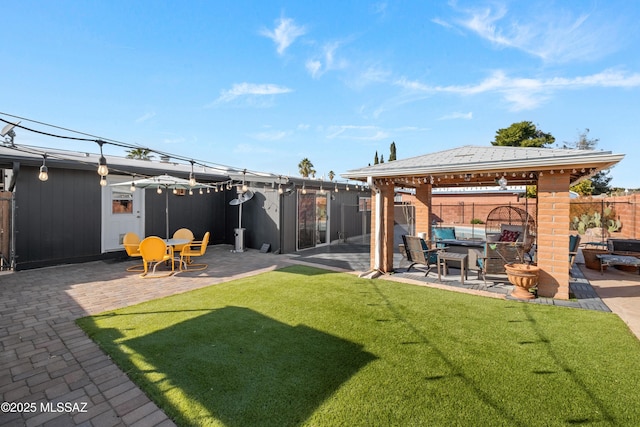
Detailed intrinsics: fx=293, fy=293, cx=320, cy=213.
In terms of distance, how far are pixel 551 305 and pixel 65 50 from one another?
485 inches

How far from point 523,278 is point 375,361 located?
3.66 m

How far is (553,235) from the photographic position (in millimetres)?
5199

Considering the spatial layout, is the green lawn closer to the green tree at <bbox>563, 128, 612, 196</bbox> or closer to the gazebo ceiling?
the gazebo ceiling

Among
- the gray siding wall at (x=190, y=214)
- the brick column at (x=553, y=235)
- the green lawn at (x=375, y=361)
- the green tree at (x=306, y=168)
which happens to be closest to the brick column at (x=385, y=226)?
the green lawn at (x=375, y=361)

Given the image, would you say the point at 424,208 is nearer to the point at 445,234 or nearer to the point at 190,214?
the point at 445,234

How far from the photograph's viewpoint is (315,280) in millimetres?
6512

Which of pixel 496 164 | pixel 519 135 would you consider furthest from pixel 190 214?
→ pixel 519 135

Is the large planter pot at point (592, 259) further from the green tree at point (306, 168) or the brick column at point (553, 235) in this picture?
the green tree at point (306, 168)

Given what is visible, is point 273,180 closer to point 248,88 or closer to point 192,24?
point 248,88

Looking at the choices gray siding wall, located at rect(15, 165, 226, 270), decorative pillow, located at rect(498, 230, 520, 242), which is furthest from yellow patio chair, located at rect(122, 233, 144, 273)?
decorative pillow, located at rect(498, 230, 520, 242)

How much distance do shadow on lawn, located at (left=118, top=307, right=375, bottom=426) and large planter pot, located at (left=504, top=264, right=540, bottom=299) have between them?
356 centimetres

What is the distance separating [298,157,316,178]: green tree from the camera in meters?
40.5

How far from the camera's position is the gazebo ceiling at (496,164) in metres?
4.73

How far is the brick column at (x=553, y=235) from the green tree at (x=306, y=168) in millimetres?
35761
